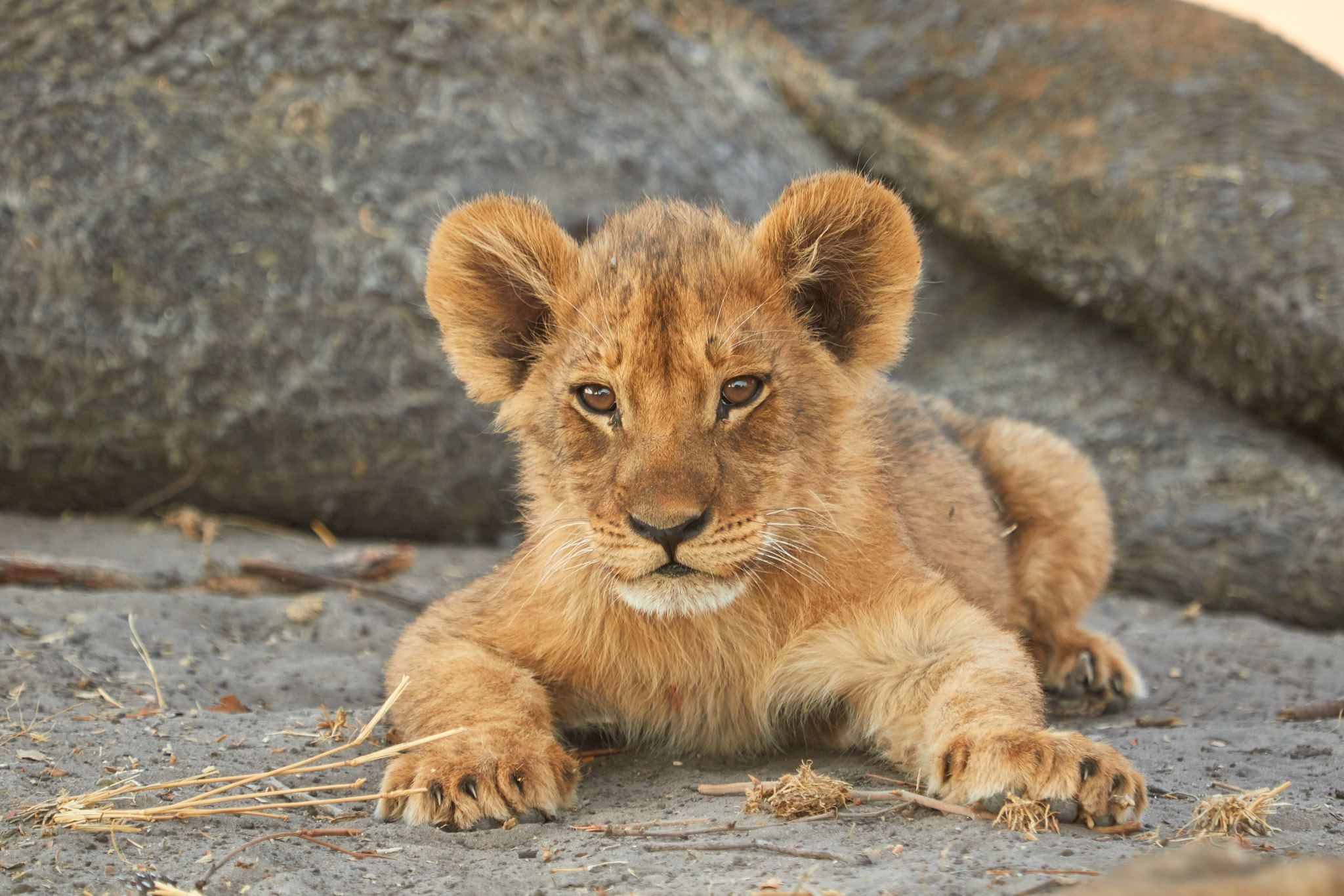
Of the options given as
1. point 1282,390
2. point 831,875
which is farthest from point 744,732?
point 1282,390

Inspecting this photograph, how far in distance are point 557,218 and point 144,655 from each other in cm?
383

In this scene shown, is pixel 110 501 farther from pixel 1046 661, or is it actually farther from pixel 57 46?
pixel 1046 661

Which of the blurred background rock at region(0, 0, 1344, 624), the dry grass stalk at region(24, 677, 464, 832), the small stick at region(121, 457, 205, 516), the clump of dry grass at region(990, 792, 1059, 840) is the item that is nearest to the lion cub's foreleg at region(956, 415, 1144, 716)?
the clump of dry grass at region(990, 792, 1059, 840)

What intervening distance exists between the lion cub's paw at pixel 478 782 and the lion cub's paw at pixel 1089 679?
8.71 ft

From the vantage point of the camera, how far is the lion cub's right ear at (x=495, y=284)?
12.8 feet

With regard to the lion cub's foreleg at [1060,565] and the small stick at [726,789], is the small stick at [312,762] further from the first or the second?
the lion cub's foreleg at [1060,565]

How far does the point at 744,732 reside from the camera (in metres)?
3.91

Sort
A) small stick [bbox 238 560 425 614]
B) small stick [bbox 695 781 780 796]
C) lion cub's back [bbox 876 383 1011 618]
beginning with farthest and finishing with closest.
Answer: small stick [bbox 238 560 425 614] < lion cub's back [bbox 876 383 1011 618] < small stick [bbox 695 781 780 796]

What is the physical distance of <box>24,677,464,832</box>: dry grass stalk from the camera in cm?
292

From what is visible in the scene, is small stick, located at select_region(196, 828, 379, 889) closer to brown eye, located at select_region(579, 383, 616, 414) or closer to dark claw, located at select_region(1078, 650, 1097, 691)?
brown eye, located at select_region(579, 383, 616, 414)

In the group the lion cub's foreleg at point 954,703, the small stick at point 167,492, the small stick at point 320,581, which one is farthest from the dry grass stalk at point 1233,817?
the small stick at point 167,492

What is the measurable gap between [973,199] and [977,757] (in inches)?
271

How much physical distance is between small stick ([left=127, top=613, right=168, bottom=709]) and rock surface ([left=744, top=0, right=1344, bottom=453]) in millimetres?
6354

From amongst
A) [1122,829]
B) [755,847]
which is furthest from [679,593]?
[1122,829]
